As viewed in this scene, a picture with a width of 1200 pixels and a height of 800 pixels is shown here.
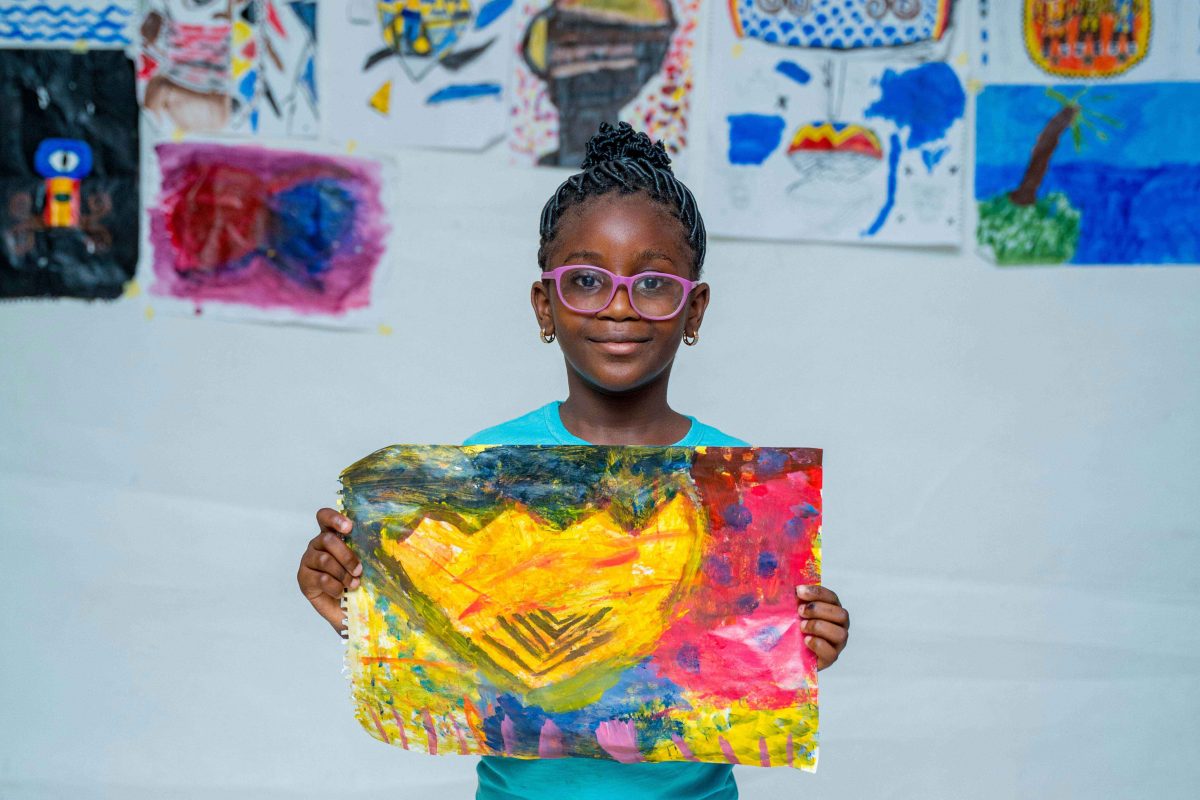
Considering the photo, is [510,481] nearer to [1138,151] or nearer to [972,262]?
[972,262]

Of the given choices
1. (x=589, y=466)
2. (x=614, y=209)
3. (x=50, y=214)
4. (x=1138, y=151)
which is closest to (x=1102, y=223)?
(x=1138, y=151)

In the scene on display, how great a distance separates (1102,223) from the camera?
2691 millimetres

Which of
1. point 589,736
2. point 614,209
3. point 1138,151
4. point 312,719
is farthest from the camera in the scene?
point 312,719

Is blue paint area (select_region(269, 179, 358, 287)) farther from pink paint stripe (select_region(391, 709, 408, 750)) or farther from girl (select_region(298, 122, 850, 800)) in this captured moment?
pink paint stripe (select_region(391, 709, 408, 750))

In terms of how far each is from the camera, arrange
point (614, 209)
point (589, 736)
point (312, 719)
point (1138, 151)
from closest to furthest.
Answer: point (589, 736), point (614, 209), point (1138, 151), point (312, 719)

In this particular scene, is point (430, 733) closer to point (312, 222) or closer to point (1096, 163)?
point (312, 222)

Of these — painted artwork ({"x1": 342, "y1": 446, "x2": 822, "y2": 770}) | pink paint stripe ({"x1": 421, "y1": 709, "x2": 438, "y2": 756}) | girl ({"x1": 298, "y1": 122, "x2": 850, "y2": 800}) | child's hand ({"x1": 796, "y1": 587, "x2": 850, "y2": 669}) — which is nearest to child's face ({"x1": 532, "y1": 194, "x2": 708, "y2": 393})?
girl ({"x1": 298, "y1": 122, "x2": 850, "y2": 800})

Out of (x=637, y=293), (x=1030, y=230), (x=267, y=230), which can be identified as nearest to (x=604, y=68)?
(x=267, y=230)

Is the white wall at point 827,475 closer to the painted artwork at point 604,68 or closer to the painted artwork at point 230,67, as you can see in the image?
the painted artwork at point 604,68

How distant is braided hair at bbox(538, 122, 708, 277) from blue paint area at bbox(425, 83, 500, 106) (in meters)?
0.95

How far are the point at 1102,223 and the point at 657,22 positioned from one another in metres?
1.09

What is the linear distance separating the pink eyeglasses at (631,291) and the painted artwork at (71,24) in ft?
5.42

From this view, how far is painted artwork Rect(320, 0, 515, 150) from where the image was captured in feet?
8.91

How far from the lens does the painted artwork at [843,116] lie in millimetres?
2668
